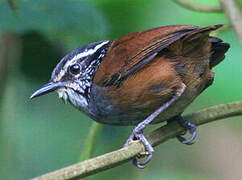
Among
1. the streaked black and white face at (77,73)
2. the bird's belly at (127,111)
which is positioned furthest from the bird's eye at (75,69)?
the bird's belly at (127,111)

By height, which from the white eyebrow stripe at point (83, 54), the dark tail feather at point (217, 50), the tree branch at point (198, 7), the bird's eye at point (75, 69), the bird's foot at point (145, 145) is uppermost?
the tree branch at point (198, 7)

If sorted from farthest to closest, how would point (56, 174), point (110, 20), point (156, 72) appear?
1. point (110, 20)
2. point (156, 72)
3. point (56, 174)

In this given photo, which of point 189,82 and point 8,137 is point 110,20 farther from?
point 8,137

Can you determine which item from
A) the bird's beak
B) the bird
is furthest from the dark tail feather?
the bird's beak

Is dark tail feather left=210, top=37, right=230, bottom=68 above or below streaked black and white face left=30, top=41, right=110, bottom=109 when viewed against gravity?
above

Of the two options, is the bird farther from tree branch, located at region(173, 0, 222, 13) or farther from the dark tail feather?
tree branch, located at region(173, 0, 222, 13)

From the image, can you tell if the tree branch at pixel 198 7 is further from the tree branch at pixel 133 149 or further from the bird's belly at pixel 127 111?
the tree branch at pixel 133 149

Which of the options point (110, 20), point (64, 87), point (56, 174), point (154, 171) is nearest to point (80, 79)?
point (64, 87)

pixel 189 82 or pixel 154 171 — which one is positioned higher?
pixel 189 82
